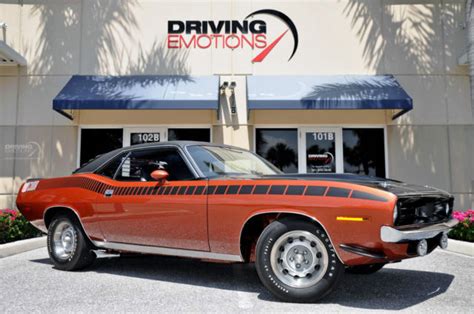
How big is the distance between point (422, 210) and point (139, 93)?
7.53 meters

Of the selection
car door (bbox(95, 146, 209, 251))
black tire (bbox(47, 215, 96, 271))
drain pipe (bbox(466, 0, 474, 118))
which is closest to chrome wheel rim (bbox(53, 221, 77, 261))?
black tire (bbox(47, 215, 96, 271))

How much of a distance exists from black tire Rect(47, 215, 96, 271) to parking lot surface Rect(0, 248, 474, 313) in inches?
4.9

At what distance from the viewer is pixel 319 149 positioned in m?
10.7

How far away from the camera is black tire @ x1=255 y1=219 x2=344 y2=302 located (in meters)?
3.48

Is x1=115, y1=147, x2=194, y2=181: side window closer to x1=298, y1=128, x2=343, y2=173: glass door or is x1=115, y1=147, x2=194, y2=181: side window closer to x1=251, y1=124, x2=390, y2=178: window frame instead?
x1=251, y1=124, x2=390, y2=178: window frame

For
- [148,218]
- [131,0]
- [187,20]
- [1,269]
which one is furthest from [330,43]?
[1,269]

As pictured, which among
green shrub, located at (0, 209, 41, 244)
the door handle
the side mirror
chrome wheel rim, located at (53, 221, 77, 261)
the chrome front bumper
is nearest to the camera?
the chrome front bumper

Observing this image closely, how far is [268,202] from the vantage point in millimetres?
3744

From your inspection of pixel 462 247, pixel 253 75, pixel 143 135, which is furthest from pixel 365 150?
pixel 143 135

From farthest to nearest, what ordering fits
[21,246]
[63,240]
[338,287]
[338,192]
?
[21,246]
[63,240]
[338,287]
[338,192]

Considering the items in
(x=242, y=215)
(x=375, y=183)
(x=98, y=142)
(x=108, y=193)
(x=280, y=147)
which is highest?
(x=98, y=142)

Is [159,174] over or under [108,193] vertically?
over

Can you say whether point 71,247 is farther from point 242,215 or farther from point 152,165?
point 242,215

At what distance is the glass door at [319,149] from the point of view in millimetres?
10602
